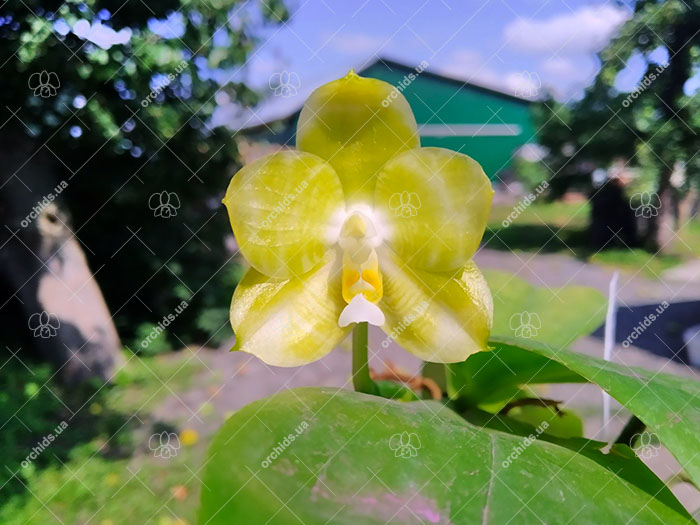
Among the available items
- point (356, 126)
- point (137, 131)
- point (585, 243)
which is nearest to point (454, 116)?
point (356, 126)

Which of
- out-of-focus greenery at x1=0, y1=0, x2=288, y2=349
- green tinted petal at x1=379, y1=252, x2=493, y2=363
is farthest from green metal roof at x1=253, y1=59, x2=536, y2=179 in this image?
out-of-focus greenery at x1=0, y1=0, x2=288, y2=349

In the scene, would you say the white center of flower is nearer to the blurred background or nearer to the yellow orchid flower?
the yellow orchid flower

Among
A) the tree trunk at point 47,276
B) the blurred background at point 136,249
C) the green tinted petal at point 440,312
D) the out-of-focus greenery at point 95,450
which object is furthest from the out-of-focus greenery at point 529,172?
the tree trunk at point 47,276

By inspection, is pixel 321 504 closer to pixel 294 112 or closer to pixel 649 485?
pixel 649 485

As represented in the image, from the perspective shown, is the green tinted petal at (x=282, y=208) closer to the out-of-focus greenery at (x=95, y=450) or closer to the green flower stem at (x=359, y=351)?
the green flower stem at (x=359, y=351)

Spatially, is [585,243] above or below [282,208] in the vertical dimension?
below

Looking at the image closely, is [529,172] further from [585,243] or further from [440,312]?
[440,312]

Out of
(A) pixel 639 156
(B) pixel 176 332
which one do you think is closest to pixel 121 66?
(B) pixel 176 332
